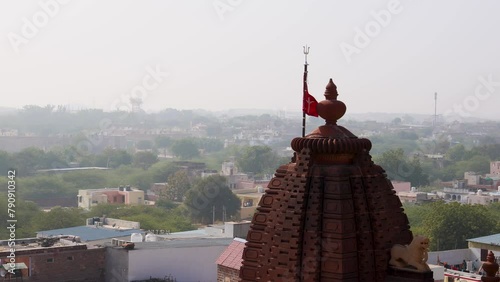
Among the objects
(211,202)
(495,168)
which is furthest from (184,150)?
(211,202)

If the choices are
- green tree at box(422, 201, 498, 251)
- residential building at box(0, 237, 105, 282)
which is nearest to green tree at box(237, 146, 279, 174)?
green tree at box(422, 201, 498, 251)

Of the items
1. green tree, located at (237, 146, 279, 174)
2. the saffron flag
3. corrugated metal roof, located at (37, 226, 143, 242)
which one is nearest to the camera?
the saffron flag

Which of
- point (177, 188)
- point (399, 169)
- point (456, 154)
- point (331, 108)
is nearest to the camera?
point (331, 108)

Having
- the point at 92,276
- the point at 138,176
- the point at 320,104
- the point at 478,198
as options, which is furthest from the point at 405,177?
the point at 320,104

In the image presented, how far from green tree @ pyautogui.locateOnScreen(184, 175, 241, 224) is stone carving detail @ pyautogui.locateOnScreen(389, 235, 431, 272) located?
204 feet

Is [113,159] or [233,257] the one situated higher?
[233,257]

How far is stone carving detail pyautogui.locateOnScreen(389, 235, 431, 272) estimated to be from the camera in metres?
10.9

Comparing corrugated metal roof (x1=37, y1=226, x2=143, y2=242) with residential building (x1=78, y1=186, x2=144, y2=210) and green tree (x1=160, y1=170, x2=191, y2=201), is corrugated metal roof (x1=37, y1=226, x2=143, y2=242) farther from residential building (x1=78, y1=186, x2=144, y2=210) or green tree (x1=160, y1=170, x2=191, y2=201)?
green tree (x1=160, y1=170, x2=191, y2=201)

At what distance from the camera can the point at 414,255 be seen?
10.9m

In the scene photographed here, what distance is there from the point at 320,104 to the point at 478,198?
206ft

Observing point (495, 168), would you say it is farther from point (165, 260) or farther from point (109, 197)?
point (165, 260)

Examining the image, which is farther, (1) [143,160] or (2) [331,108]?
(1) [143,160]

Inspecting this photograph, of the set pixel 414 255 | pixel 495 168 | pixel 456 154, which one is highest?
pixel 414 255

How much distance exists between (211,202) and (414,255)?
6481 cm
